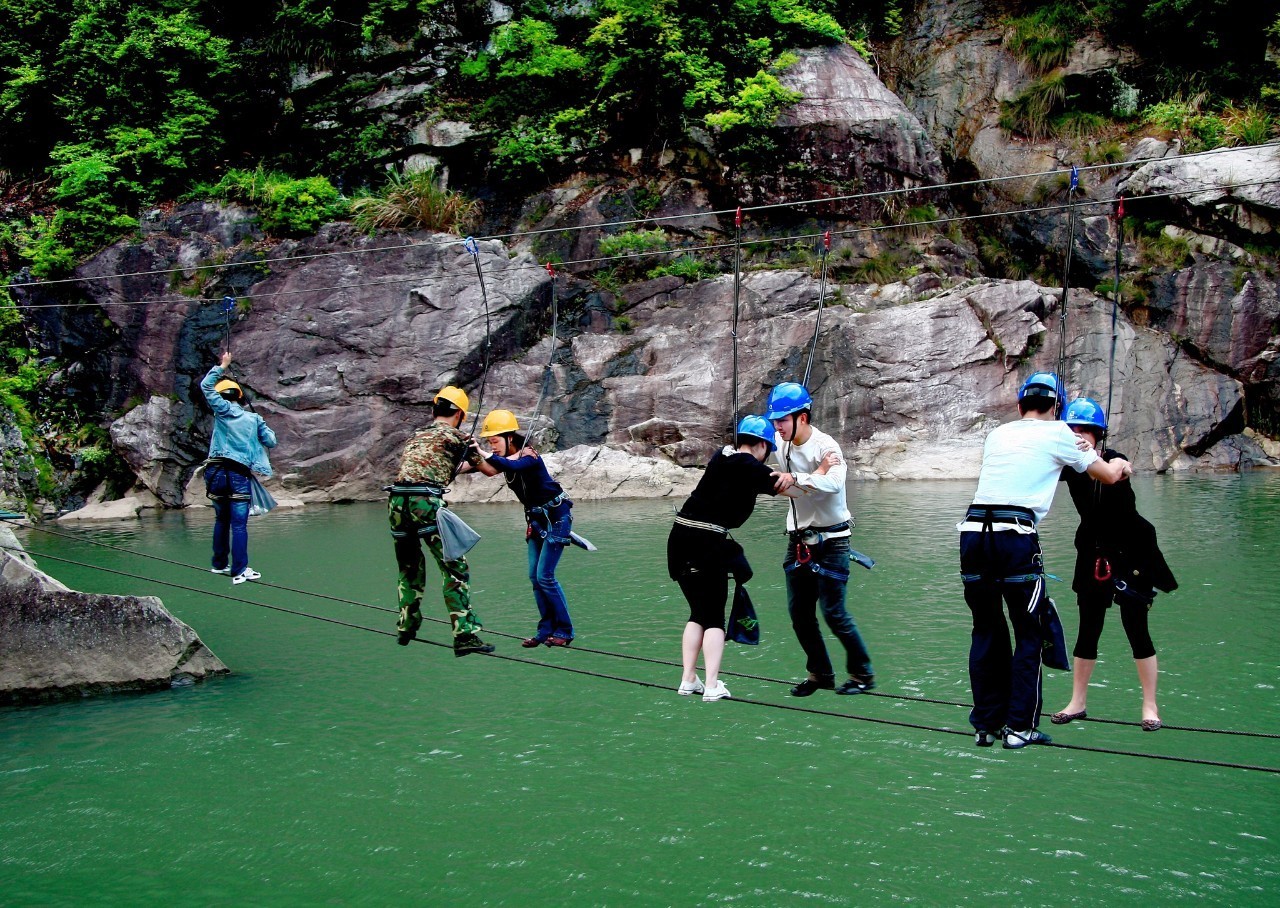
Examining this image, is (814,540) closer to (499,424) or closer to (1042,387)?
(1042,387)

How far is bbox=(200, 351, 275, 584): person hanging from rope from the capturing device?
31.5 feet

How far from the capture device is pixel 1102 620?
554 cm

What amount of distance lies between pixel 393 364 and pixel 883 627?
55.5ft

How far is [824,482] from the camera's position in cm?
558

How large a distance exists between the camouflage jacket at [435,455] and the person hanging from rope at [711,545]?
1904mm

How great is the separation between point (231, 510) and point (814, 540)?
6.43m

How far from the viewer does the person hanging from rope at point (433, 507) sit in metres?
6.92

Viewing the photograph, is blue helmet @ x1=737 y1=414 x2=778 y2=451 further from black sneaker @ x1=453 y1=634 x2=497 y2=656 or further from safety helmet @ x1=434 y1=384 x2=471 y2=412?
black sneaker @ x1=453 y1=634 x2=497 y2=656

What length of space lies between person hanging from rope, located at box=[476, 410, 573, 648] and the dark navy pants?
327cm

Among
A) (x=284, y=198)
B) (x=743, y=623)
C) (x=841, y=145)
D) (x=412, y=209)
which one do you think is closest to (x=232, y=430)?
(x=743, y=623)

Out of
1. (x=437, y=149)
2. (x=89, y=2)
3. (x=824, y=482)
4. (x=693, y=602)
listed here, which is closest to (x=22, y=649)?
(x=693, y=602)

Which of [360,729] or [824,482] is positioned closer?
[824,482]

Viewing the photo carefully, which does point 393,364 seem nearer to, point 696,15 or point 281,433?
point 281,433

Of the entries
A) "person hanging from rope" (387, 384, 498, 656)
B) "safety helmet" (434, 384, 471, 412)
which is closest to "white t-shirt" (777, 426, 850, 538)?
"person hanging from rope" (387, 384, 498, 656)
